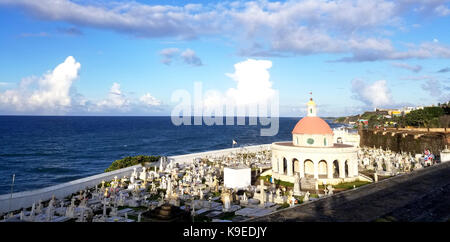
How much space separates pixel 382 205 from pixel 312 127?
12580mm

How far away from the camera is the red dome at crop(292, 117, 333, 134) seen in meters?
26.7

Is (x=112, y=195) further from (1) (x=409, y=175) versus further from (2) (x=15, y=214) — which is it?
(1) (x=409, y=175)

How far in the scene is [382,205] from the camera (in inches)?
592

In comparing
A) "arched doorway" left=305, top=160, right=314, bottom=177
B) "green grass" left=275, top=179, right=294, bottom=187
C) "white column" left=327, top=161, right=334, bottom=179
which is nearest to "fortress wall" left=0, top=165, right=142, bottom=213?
"green grass" left=275, top=179, right=294, bottom=187

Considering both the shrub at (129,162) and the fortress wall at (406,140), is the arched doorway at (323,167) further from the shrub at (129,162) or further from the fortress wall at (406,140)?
the fortress wall at (406,140)

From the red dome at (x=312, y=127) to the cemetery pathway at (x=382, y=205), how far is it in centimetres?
752

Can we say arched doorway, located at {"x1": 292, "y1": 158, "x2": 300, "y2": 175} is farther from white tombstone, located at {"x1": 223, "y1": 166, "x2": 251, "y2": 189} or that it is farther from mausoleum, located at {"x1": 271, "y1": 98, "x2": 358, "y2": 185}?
white tombstone, located at {"x1": 223, "y1": 166, "x2": 251, "y2": 189}

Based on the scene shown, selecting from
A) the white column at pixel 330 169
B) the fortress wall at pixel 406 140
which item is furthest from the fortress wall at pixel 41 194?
the fortress wall at pixel 406 140

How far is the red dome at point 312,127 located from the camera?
26.7 metres

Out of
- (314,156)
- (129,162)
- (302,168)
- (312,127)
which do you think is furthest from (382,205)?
(129,162)
